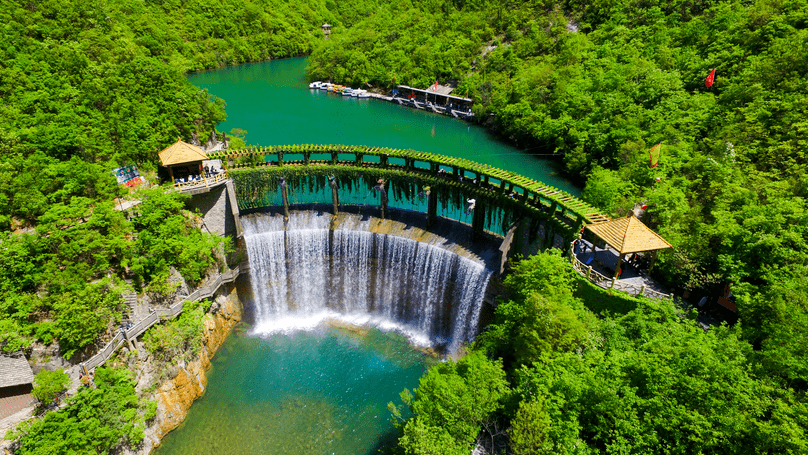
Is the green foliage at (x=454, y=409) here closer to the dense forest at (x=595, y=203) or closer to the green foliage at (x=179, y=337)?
the dense forest at (x=595, y=203)

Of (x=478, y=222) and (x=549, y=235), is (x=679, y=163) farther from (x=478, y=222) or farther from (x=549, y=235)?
(x=478, y=222)

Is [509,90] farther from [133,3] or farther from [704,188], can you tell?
[133,3]

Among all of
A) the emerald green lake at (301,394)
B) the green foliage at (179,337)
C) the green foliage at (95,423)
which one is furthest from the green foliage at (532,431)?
the green foliage at (179,337)

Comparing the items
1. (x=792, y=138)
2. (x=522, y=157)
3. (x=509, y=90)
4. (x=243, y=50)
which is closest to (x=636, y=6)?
(x=509, y=90)

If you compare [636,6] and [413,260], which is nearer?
[413,260]

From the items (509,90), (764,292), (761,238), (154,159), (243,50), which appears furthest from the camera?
(243,50)

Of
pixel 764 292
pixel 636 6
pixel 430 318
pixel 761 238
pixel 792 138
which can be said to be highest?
pixel 636 6

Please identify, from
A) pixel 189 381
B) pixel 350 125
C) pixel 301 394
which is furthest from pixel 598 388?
pixel 350 125
